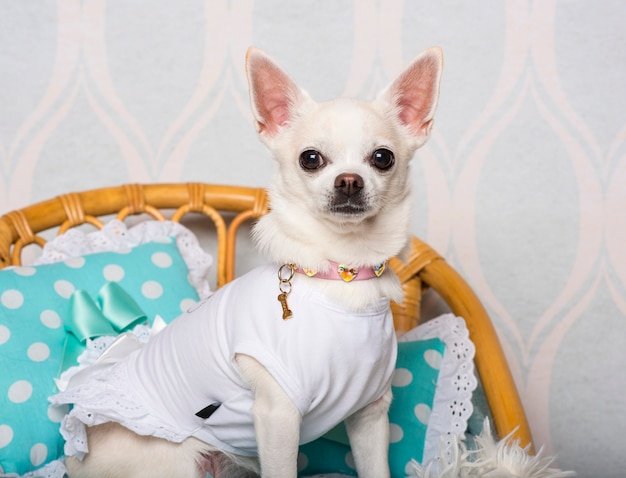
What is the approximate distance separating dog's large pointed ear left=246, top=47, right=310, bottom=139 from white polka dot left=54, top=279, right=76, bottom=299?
0.65 meters

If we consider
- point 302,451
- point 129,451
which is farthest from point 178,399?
point 302,451

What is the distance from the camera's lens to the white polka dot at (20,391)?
4.51ft

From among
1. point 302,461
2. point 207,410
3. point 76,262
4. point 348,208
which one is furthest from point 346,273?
point 76,262

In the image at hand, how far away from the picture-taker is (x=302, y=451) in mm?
1556

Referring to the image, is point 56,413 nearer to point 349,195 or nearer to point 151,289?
point 151,289

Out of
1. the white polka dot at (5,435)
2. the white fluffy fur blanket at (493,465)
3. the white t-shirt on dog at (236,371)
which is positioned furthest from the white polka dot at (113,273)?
the white fluffy fur blanket at (493,465)

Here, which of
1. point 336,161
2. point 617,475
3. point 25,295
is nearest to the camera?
point 336,161

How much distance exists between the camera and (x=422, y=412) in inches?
60.1

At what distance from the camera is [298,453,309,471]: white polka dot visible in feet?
5.08

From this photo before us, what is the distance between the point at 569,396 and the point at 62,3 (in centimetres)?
201

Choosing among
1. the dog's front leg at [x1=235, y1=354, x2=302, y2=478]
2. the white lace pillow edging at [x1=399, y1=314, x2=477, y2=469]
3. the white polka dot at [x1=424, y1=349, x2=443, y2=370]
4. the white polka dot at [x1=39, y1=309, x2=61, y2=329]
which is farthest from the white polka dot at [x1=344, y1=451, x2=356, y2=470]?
the white polka dot at [x1=39, y1=309, x2=61, y2=329]

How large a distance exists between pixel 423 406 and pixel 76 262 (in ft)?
3.02

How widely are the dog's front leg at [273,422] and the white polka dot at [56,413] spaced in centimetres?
50

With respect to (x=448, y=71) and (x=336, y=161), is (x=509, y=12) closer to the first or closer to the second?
(x=448, y=71)
